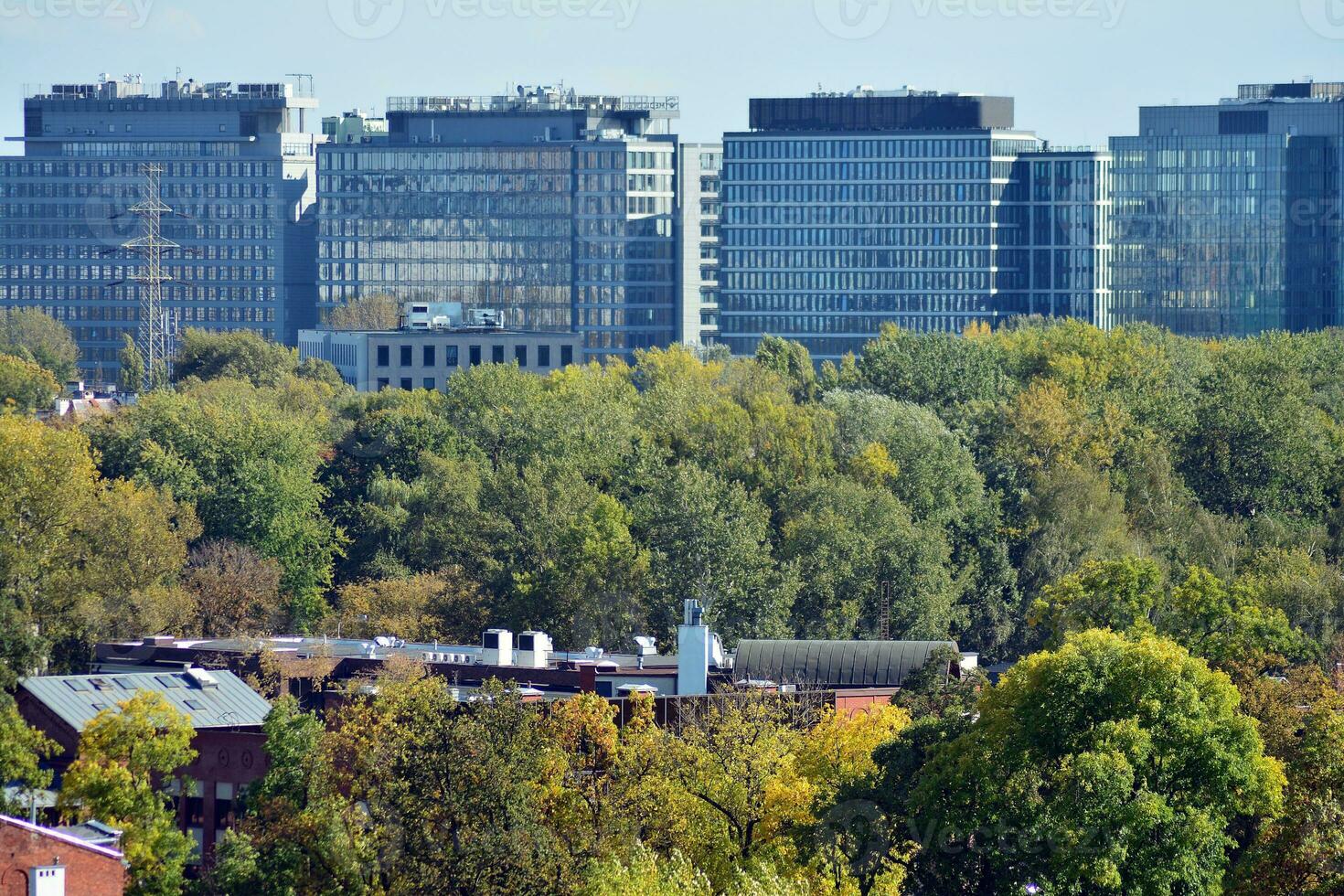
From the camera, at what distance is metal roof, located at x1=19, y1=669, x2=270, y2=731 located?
7362cm

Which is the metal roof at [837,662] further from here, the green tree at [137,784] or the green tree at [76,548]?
the green tree at [76,548]

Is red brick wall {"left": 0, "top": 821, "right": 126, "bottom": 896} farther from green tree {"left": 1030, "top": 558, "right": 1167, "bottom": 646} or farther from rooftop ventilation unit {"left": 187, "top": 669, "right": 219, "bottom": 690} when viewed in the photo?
→ green tree {"left": 1030, "top": 558, "right": 1167, "bottom": 646}

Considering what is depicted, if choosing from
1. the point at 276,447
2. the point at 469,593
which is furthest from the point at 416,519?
the point at 469,593

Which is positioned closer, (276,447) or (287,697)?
(287,697)

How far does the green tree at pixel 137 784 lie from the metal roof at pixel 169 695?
9330 millimetres

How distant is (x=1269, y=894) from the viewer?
5300 centimetres

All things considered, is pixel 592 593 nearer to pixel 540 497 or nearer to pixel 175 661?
pixel 540 497

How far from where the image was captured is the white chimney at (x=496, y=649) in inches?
3386

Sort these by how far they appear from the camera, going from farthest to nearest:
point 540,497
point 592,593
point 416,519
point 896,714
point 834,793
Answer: point 416,519 < point 540,497 < point 592,593 < point 896,714 < point 834,793

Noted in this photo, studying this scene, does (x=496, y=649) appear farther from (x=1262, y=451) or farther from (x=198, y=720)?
(x=1262, y=451)

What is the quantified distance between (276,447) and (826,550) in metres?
34.5

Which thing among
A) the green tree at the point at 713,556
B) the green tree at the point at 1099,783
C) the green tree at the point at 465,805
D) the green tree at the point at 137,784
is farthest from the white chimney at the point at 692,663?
the green tree at the point at 1099,783

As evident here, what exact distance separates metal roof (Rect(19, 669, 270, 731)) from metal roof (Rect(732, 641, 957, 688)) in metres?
14.0

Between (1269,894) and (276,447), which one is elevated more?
(276,447)
